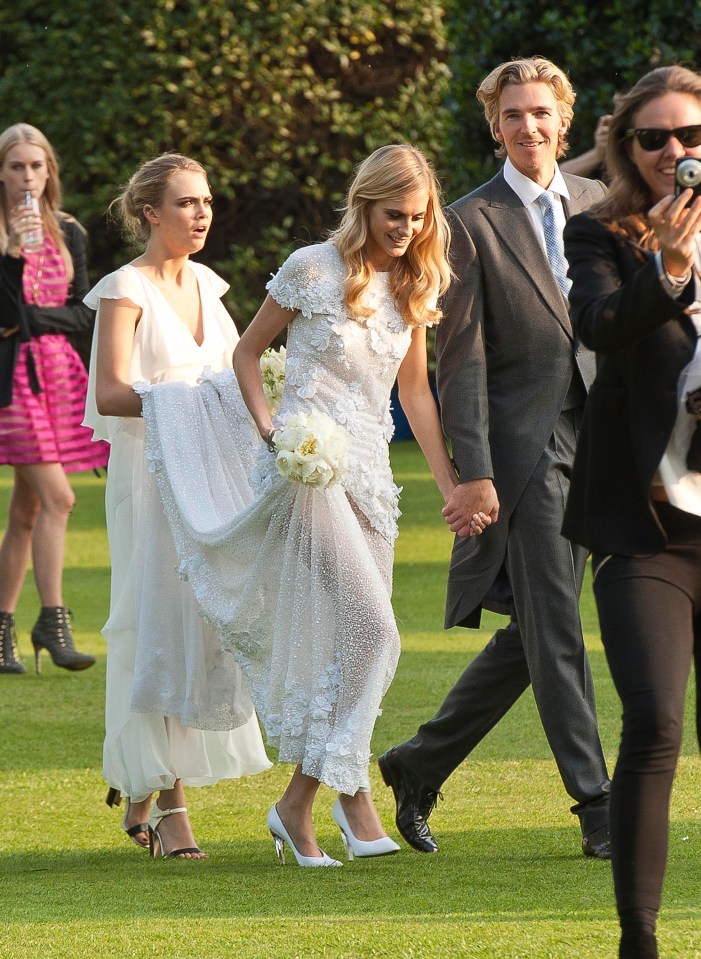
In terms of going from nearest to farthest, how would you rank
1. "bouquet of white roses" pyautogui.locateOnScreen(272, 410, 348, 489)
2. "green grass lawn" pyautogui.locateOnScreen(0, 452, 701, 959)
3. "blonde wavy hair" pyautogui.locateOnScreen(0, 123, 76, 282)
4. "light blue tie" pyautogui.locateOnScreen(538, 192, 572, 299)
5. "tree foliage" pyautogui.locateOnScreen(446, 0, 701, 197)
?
"green grass lawn" pyautogui.locateOnScreen(0, 452, 701, 959) → "bouquet of white roses" pyautogui.locateOnScreen(272, 410, 348, 489) → "light blue tie" pyautogui.locateOnScreen(538, 192, 572, 299) → "blonde wavy hair" pyautogui.locateOnScreen(0, 123, 76, 282) → "tree foliage" pyautogui.locateOnScreen(446, 0, 701, 197)

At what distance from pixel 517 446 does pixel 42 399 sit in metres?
3.91

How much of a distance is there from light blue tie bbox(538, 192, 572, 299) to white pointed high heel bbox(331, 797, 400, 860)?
1691mm

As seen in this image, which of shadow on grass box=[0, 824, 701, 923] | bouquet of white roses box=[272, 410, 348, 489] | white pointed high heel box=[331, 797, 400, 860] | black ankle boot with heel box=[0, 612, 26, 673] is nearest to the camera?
shadow on grass box=[0, 824, 701, 923]

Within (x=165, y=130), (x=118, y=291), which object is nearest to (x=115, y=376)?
(x=118, y=291)

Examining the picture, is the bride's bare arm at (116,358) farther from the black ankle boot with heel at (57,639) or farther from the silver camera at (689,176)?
the black ankle boot with heel at (57,639)

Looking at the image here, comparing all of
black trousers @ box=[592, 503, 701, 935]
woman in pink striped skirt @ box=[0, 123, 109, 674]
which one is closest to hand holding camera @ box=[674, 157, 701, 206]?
black trousers @ box=[592, 503, 701, 935]

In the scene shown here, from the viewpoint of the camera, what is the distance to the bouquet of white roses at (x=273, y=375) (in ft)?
17.1

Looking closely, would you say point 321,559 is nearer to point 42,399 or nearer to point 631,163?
point 631,163

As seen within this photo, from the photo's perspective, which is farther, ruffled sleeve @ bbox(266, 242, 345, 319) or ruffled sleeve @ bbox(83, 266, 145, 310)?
ruffled sleeve @ bbox(83, 266, 145, 310)

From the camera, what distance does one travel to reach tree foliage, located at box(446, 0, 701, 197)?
1271 cm

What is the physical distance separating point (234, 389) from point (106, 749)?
1.21 m

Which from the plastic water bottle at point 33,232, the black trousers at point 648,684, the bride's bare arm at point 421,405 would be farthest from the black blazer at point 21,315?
the black trousers at point 648,684

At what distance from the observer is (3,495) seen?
1750 cm

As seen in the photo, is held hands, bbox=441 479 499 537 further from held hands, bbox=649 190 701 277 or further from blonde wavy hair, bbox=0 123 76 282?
blonde wavy hair, bbox=0 123 76 282
